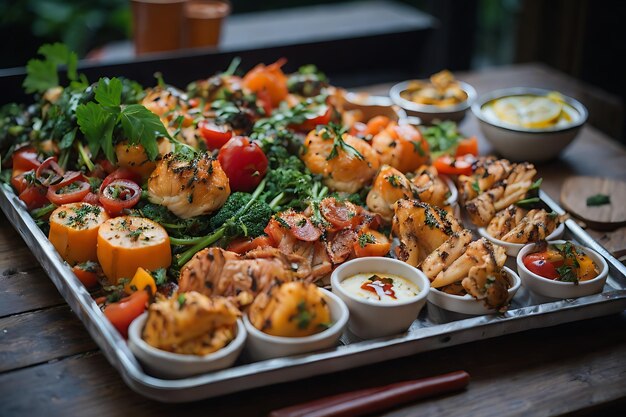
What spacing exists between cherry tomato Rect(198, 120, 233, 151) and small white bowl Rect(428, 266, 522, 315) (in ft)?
4.68

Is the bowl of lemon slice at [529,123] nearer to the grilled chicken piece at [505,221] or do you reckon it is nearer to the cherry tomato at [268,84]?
the grilled chicken piece at [505,221]

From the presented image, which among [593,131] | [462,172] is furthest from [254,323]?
[593,131]

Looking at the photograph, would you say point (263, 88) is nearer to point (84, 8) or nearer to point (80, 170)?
point (80, 170)

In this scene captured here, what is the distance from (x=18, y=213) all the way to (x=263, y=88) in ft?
5.41

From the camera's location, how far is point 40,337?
296 cm

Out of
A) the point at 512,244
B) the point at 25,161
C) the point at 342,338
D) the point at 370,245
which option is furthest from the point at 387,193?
the point at 25,161

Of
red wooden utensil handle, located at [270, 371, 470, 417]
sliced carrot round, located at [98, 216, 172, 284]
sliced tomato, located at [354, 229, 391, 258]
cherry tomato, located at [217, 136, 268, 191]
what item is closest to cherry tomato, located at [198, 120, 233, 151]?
cherry tomato, located at [217, 136, 268, 191]

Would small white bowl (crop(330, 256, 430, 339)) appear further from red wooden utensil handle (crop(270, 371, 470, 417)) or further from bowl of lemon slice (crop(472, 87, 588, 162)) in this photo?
bowl of lemon slice (crop(472, 87, 588, 162))

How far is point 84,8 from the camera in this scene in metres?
8.69

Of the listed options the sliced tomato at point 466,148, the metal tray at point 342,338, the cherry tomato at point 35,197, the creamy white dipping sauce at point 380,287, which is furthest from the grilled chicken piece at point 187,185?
the sliced tomato at point 466,148

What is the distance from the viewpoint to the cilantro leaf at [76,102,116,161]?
11.7ft

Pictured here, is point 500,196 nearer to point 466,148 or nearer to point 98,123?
point 466,148

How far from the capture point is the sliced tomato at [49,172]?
3.61 m

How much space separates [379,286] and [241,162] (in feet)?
3.38
